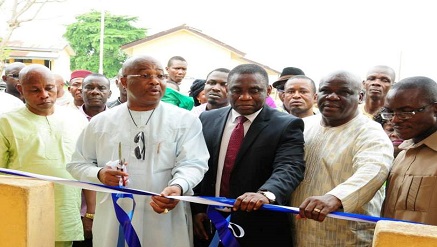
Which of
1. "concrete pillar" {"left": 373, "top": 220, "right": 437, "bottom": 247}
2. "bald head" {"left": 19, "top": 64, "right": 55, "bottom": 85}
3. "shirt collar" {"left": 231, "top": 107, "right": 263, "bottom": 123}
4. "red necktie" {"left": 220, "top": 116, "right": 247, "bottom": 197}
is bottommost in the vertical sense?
"concrete pillar" {"left": 373, "top": 220, "right": 437, "bottom": 247}

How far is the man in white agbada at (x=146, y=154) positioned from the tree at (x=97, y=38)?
36.5m

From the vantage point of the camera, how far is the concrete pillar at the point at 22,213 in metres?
2.99

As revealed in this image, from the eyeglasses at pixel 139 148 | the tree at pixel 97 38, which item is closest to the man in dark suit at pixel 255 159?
the eyeglasses at pixel 139 148

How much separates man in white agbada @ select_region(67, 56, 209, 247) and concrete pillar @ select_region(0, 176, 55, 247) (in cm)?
50

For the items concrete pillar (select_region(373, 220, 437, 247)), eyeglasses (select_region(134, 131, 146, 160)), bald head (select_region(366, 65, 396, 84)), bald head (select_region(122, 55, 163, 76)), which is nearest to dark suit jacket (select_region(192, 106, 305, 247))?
eyeglasses (select_region(134, 131, 146, 160))

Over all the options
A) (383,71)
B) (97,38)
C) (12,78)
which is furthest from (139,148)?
(97,38)

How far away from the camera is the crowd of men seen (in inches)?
125

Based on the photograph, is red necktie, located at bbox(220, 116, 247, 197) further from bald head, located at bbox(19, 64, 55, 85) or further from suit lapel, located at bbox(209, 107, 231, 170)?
bald head, located at bbox(19, 64, 55, 85)

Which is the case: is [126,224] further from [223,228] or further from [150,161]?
[223,228]

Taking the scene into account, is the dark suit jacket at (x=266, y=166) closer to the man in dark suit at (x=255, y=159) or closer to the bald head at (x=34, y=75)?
the man in dark suit at (x=255, y=159)

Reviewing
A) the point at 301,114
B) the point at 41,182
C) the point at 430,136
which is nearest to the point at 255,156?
the point at 430,136

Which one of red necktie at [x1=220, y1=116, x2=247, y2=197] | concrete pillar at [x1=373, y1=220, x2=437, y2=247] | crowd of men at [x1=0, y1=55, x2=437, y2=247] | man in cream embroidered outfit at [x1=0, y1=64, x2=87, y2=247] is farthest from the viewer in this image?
man in cream embroidered outfit at [x1=0, y1=64, x2=87, y2=247]

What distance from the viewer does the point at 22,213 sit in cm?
300

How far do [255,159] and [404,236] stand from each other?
4.69 ft
